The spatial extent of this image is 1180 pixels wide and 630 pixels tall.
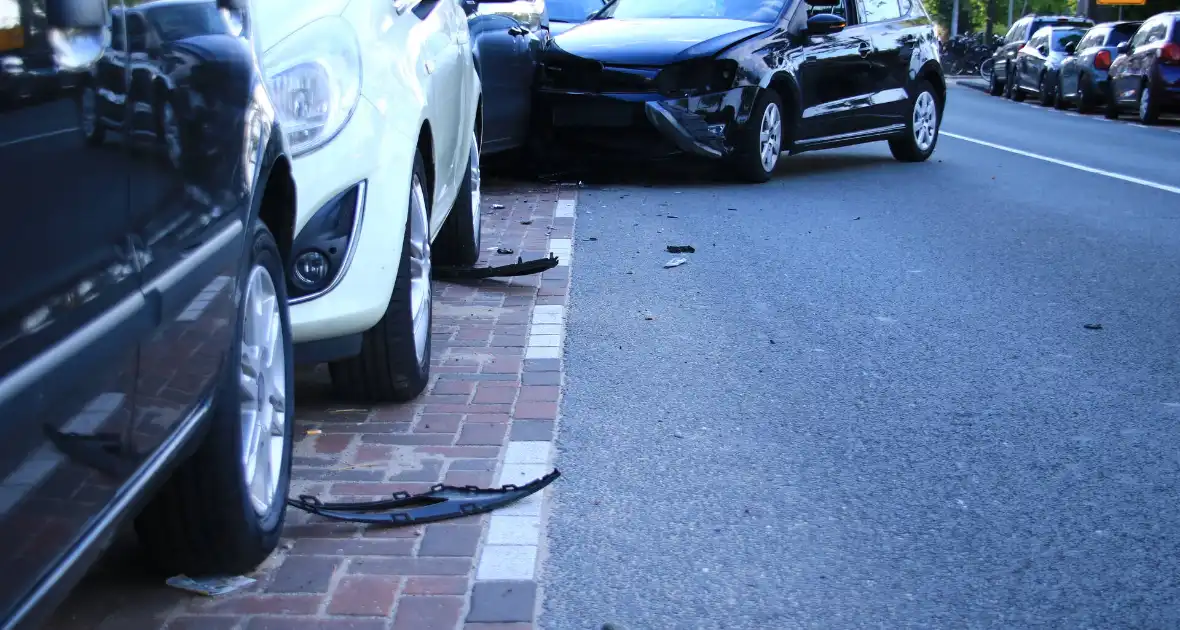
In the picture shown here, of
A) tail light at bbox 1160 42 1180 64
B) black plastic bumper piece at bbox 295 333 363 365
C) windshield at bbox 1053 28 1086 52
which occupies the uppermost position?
black plastic bumper piece at bbox 295 333 363 365

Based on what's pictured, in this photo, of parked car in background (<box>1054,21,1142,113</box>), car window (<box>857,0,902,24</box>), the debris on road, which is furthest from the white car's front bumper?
parked car in background (<box>1054,21,1142,113</box>)

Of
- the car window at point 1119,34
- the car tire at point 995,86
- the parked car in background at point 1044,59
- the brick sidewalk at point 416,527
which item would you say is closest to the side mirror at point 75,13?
the brick sidewalk at point 416,527

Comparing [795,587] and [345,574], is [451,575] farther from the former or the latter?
[795,587]

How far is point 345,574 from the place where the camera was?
3447 mm

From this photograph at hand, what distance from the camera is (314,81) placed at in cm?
429

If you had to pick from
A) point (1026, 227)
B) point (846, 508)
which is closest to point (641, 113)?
point (1026, 227)

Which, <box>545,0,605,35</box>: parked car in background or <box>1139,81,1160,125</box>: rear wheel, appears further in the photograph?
<box>1139,81,1160,125</box>: rear wheel

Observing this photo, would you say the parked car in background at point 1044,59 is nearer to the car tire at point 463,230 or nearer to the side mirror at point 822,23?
the side mirror at point 822,23

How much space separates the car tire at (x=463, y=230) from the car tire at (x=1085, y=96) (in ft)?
70.1

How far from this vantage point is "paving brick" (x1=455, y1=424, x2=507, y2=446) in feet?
14.9

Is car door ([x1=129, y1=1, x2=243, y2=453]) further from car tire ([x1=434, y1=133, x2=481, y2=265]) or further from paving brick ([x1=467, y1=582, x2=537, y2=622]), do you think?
car tire ([x1=434, y1=133, x2=481, y2=265])

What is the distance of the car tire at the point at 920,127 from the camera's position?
45.0ft

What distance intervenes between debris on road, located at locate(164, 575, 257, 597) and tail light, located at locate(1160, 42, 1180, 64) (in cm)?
2186

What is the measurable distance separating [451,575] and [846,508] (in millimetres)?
1155
